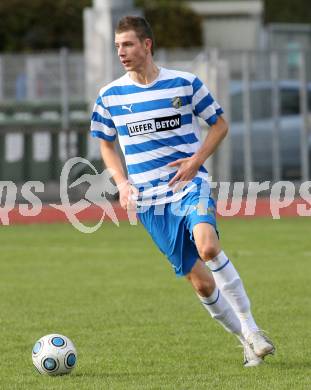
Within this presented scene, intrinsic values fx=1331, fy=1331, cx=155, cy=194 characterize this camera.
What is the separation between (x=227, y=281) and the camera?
825 cm

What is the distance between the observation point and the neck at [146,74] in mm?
8477

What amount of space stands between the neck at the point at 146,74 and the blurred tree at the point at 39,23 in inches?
1387

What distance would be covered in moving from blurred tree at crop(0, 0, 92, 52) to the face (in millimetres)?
35427

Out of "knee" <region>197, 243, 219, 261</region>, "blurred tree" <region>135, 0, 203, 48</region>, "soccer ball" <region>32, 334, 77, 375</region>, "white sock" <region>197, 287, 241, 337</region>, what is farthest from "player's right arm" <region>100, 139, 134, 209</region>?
"blurred tree" <region>135, 0, 203, 48</region>

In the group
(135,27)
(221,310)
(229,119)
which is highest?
(135,27)

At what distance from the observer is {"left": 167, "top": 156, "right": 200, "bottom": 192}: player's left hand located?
832cm

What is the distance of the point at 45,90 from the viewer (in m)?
25.7

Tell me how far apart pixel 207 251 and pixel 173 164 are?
649mm

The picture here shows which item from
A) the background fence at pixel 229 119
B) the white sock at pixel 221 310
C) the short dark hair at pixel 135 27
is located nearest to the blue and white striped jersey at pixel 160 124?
the short dark hair at pixel 135 27

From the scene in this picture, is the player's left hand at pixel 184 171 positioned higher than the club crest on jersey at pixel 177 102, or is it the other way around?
the club crest on jersey at pixel 177 102


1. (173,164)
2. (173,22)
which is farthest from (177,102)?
(173,22)

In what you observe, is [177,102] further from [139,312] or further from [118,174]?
[139,312]

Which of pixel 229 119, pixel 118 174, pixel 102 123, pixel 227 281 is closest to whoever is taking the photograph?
pixel 227 281

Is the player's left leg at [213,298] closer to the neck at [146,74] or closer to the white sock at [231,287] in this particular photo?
the white sock at [231,287]
